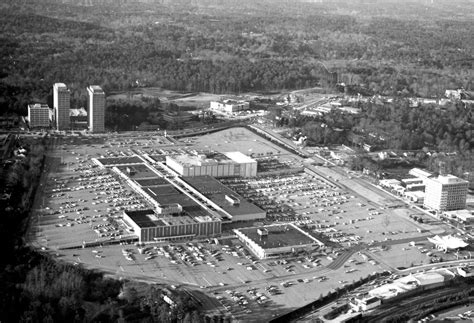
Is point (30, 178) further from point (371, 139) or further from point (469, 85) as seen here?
point (469, 85)

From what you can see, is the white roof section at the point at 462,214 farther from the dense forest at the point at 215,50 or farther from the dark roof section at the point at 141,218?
the dense forest at the point at 215,50

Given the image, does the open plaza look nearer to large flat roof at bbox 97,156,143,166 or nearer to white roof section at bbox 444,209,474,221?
large flat roof at bbox 97,156,143,166

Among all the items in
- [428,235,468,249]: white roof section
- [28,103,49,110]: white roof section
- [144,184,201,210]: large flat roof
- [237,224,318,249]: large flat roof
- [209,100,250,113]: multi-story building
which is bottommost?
[209,100,250,113]: multi-story building

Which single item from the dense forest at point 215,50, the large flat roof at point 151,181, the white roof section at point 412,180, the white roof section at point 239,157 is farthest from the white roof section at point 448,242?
the dense forest at point 215,50

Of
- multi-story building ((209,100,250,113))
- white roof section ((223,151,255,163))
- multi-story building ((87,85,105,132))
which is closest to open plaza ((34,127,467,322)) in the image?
white roof section ((223,151,255,163))

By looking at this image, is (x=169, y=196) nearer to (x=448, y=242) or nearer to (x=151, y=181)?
(x=151, y=181)
